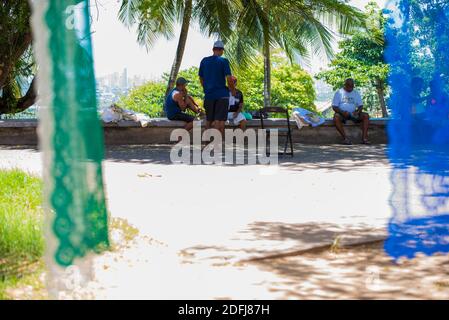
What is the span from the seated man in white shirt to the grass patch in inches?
353

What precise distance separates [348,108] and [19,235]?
1078 centimetres

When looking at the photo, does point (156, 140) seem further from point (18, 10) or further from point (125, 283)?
point (125, 283)

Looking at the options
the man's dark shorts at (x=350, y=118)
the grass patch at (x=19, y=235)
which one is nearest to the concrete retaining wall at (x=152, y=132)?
the man's dark shorts at (x=350, y=118)

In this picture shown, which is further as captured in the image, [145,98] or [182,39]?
[145,98]

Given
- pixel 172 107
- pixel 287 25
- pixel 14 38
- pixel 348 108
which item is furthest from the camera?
pixel 287 25

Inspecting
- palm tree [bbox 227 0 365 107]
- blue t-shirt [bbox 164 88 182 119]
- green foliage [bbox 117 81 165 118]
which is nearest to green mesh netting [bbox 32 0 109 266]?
blue t-shirt [bbox 164 88 182 119]

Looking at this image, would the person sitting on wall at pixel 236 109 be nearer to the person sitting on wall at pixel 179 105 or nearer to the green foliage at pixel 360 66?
the person sitting on wall at pixel 179 105

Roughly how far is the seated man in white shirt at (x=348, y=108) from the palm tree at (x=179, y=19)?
218 inches

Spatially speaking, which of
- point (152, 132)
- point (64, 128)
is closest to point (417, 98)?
point (64, 128)

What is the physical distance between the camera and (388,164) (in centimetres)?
1225

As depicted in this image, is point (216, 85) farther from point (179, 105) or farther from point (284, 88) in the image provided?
point (284, 88)

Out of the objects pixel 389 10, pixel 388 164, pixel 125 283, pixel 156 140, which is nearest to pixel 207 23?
pixel 156 140

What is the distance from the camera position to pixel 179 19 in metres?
22.2

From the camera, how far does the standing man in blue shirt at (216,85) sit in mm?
13359
